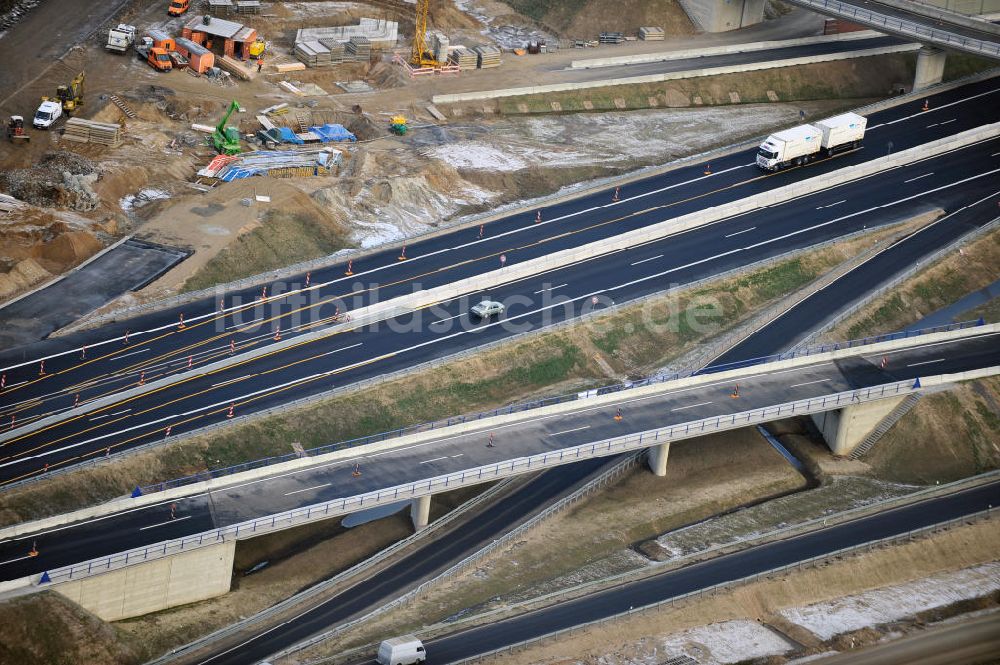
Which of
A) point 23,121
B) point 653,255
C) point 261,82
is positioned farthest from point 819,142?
point 23,121

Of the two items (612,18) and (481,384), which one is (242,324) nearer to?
(481,384)

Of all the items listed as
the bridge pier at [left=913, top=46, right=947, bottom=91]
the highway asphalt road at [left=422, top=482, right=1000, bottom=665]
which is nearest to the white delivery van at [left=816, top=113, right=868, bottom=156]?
the bridge pier at [left=913, top=46, right=947, bottom=91]

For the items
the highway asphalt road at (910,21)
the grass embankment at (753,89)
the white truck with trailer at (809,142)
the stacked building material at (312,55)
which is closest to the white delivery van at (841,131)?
the white truck with trailer at (809,142)

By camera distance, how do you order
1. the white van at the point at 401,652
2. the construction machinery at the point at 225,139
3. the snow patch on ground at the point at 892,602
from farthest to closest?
the construction machinery at the point at 225,139, the snow patch on ground at the point at 892,602, the white van at the point at 401,652

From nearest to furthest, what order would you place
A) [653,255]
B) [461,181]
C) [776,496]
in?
[776,496]
[653,255]
[461,181]

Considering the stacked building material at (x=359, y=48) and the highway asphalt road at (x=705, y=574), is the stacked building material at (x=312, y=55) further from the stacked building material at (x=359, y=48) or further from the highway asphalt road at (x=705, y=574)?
the highway asphalt road at (x=705, y=574)

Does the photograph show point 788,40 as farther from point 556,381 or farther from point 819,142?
point 556,381

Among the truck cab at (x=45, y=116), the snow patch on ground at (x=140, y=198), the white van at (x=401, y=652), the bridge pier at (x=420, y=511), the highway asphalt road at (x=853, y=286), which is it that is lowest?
the bridge pier at (x=420, y=511)
